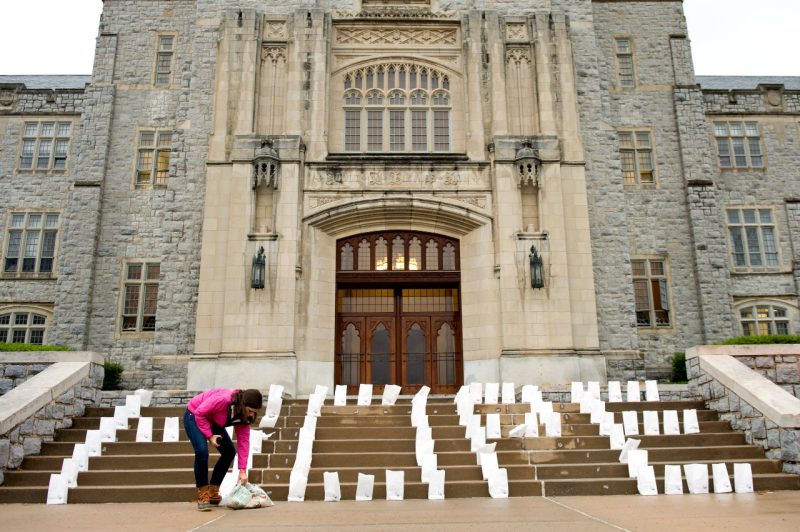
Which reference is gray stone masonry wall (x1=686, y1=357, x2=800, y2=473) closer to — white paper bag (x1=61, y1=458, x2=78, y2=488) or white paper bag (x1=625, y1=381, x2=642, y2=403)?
white paper bag (x1=625, y1=381, x2=642, y2=403)

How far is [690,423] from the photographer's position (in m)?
10.6

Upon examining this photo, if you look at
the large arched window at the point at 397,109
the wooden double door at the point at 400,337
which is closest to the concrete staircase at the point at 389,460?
the wooden double door at the point at 400,337

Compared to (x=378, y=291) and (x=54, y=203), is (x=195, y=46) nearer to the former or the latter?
(x=54, y=203)

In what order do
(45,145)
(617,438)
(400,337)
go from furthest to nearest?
(45,145), (400,337), (617,438)

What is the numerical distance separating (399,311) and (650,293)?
27.7ft

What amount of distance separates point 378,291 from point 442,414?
251 inches

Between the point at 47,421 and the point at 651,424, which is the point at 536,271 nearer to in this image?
the point at 651,424

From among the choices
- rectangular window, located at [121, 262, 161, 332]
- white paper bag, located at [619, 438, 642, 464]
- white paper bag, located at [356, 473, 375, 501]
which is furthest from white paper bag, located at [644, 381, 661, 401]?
rectangular window, located at [121, 262, 161, 332]

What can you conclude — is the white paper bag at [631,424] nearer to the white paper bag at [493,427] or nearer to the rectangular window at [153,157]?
the white paper bag at [493,427]

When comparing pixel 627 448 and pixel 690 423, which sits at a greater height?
pixel 690 423

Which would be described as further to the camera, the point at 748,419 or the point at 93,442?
the point at 748,419

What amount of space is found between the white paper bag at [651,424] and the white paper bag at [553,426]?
1.54 meters

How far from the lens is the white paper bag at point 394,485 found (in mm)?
8219

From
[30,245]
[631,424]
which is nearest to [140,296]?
[30,245]
